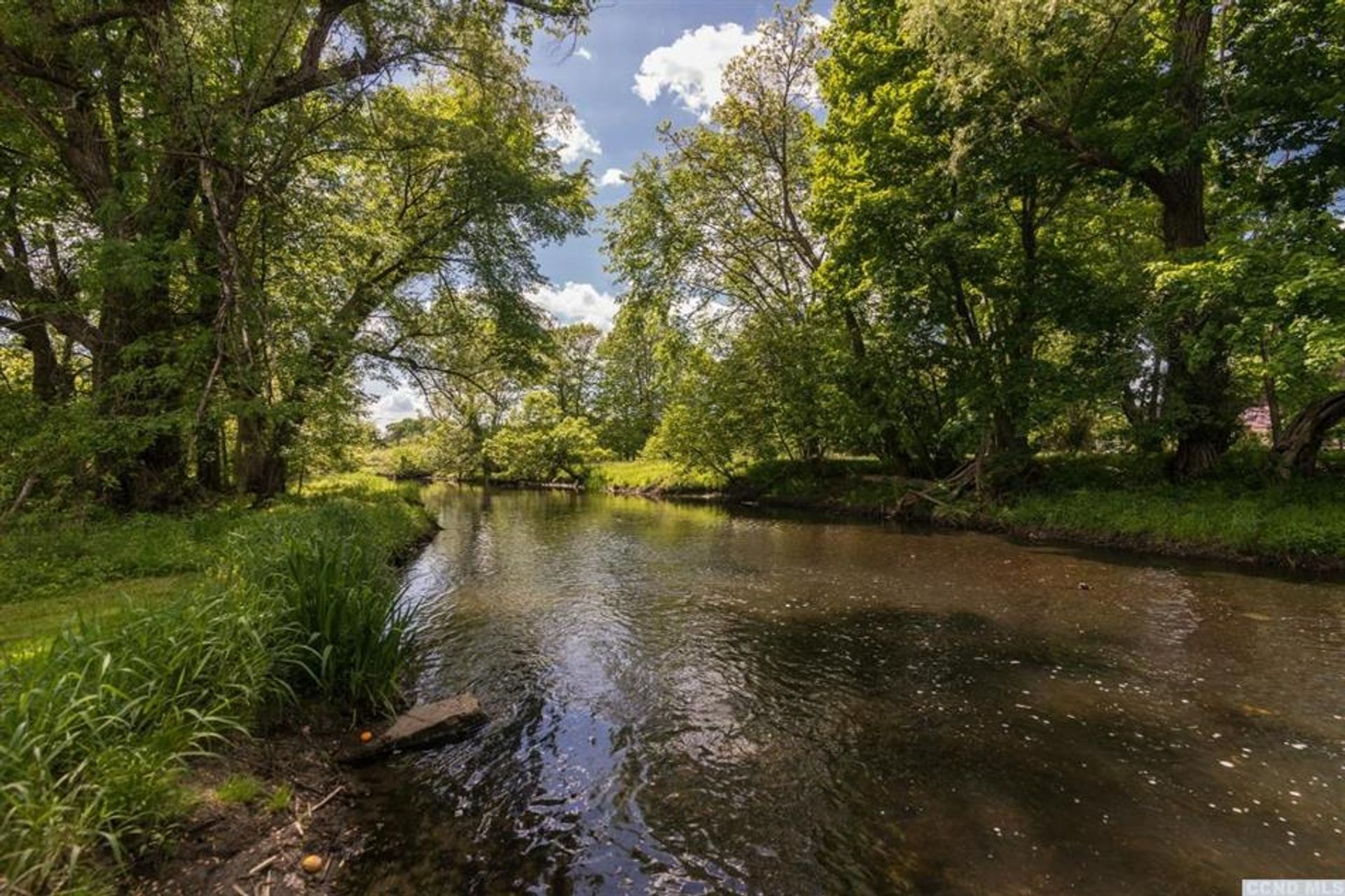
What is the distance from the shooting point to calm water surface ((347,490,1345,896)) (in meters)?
3.83

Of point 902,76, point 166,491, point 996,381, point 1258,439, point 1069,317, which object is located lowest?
point 166,491

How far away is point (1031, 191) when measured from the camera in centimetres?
1662

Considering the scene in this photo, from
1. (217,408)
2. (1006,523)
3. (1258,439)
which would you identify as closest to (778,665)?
(217,408)

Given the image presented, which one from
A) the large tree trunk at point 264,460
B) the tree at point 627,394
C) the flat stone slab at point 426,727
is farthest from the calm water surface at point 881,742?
the tree at point 627,394

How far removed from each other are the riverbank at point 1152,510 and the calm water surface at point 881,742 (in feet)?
5.97

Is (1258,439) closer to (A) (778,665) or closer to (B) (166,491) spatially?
(A) (778,665)

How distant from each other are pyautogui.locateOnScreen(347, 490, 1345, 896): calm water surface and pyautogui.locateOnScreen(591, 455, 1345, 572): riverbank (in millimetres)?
1818

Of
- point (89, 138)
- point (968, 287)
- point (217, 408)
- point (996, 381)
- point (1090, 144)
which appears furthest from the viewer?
point (968, 287)

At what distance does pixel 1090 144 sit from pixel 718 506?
18.3 meters

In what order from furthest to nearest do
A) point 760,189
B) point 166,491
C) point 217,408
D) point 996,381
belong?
point 760,189, point 996,381, point 166,491, point 217,408

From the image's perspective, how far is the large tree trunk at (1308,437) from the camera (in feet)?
42.7

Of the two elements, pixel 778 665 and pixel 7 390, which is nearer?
pixel 778 665

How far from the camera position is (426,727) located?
5375 mm

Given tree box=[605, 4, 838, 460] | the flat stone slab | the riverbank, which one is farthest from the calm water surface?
tree box=[605, 4, 838, 460]
